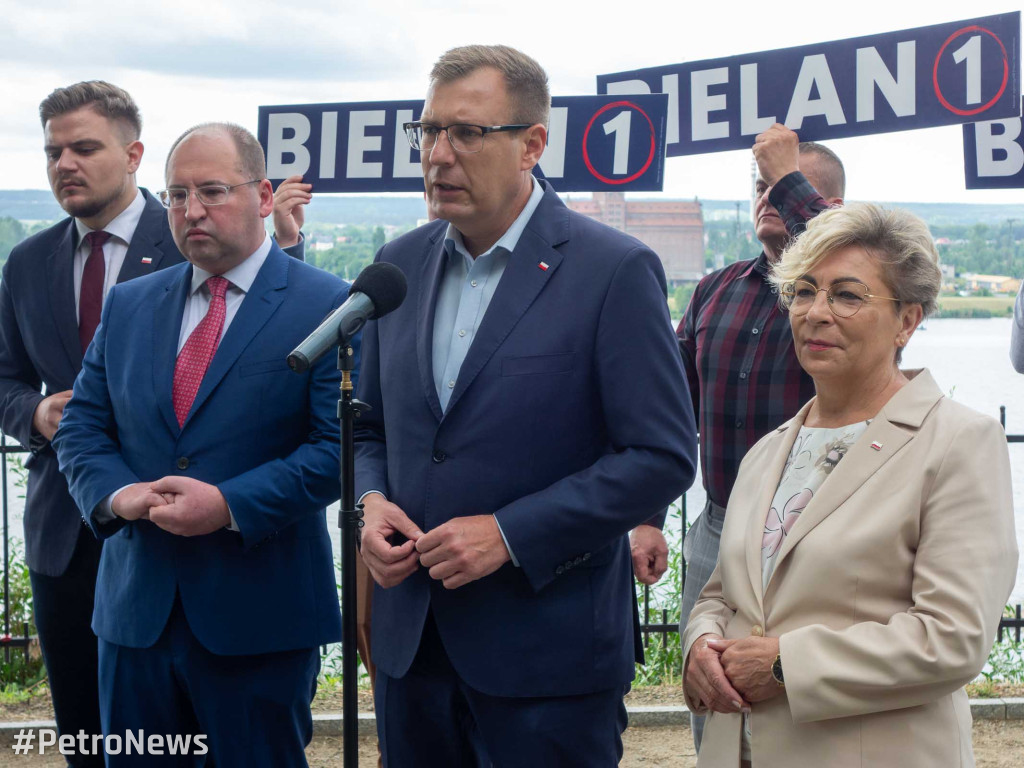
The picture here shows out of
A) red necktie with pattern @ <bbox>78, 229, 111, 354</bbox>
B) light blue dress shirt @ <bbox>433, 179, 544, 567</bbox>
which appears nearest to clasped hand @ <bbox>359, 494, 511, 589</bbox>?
light blue dress shirt @ <bbox>433, 179, 544, 567</bbox>

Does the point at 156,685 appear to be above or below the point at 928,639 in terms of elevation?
below

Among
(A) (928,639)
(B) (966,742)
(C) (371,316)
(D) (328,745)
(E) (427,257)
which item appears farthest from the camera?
(D) (328,745)

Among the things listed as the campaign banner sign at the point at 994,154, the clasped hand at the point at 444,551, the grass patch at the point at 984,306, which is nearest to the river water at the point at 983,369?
the grass patch at the point at 984,306

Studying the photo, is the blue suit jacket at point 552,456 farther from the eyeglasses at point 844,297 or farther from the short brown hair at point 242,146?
the short brown hair at point 242,146

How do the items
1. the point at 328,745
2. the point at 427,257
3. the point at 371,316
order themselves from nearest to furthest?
the point at 371,316 < the point at 427,257 < the point at 328,745

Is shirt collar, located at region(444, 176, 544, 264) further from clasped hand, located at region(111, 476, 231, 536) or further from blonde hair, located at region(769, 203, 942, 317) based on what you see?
clasped hand, located at region(111, 476, 231, 536)

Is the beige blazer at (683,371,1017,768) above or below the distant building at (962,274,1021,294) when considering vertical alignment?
below

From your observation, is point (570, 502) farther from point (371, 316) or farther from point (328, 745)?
point (328, 745)

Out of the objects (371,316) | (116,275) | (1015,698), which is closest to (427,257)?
(371,316)

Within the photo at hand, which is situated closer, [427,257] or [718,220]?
[427,257]

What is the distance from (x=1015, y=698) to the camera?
14.3 feet

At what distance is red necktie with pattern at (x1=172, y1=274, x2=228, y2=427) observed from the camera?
272 cm

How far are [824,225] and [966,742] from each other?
988 mm

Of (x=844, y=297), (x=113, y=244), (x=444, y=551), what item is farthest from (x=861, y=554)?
(x=113, y=244)
